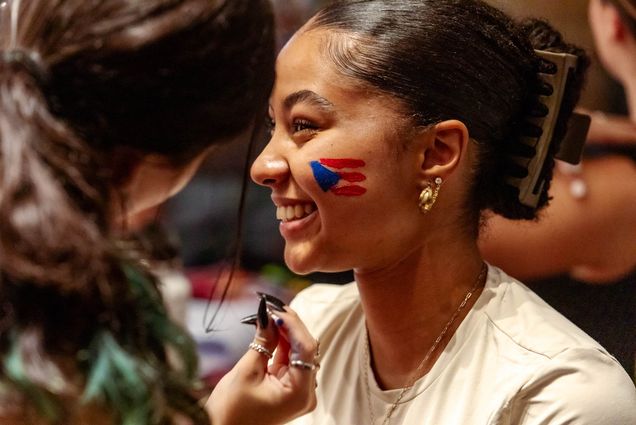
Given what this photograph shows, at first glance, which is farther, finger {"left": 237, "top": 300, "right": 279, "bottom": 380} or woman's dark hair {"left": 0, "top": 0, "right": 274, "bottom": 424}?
finger {"left": 237, "top": 300, "right": 279, "bottom": 380}

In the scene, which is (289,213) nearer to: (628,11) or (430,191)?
(430,191)

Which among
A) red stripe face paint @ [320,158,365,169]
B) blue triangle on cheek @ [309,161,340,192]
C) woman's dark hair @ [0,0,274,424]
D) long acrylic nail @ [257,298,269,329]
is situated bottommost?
long acrylic nail @ [257,298,269,329]

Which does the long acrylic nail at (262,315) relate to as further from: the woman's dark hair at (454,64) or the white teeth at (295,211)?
the woman's dark hair at (454,64)

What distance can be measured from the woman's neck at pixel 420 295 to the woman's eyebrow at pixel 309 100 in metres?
0.25

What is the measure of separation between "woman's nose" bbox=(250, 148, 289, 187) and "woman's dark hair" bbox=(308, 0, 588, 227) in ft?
0.50

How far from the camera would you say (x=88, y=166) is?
84 cm

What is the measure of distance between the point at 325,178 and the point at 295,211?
3.2 inches

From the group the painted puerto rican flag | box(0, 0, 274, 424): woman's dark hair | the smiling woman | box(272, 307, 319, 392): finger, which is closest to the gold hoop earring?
the smiling woman

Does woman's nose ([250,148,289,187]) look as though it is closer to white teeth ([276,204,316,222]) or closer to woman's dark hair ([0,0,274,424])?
white teeth ([276,204,316,222])

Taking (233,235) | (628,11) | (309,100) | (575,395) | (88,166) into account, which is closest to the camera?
(88,166)

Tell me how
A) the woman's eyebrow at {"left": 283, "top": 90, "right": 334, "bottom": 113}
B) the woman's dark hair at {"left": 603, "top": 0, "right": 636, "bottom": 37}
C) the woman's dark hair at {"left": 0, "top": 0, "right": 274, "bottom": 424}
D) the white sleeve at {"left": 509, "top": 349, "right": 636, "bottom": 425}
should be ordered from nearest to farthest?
1. the woman's dark hair at {"left": 0, "top": 0, "right": 274, "bottom": 424}
2. the white sleeve at {"left": 509, "top": 349, "right": 636, "bottom": 425}
3. the woman's eyebrow at {"left": 283, "top": 90, "right": 334, "bottom": 113}
4. the woman's dark hair at {"left": 603, "top": 0, "right": 636, "bottom": 37}

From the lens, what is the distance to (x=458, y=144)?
1264 mm

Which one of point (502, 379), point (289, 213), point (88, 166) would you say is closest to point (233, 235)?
point (289, 213)

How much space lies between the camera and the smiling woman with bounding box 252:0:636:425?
1.22m
